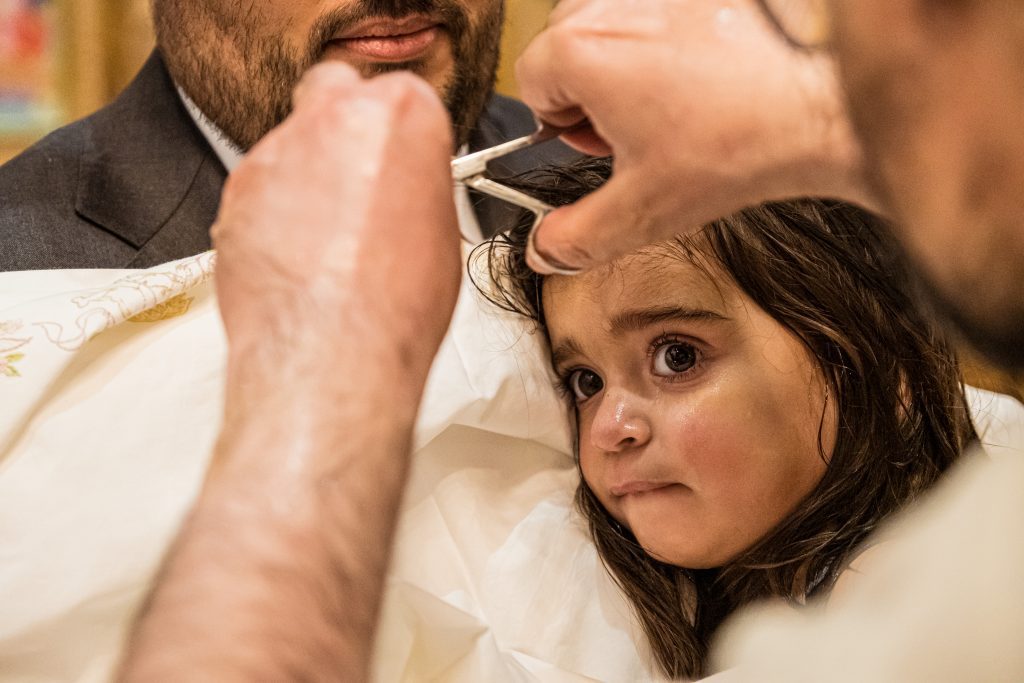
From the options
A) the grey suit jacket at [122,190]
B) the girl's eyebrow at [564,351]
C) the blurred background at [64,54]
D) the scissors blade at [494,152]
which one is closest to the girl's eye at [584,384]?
the girl's eyebrow at [564,351]

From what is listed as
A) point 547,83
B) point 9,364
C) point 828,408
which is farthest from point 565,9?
point 9,364

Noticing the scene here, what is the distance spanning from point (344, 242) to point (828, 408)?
0.56 metres

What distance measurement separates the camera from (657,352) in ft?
3.18

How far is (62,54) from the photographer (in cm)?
236

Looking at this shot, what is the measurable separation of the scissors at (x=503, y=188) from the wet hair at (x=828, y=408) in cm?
28

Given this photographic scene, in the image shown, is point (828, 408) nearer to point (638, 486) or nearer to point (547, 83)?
point (638, 486)

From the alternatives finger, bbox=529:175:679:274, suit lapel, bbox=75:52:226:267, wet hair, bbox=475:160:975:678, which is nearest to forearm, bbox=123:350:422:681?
finger, bbox=529:175:679:274

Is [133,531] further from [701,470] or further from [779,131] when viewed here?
[779,131]

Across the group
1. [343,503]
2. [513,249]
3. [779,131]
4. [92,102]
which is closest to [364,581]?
[343,503]

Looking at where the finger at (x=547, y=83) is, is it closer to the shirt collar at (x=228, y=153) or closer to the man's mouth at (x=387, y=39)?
the man's mouth at (x=387, y=39)

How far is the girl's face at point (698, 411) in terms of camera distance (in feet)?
3.02

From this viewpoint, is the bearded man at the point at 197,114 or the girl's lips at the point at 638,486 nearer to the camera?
the girl's lips at the point at 638,486

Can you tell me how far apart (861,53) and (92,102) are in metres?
2.27

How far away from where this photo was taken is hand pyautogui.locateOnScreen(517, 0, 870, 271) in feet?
1.74
